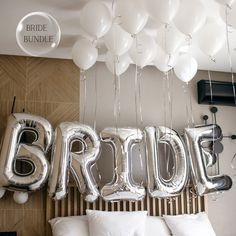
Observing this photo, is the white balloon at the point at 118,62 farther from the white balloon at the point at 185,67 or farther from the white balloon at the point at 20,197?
the white balloon at the point at 20,197

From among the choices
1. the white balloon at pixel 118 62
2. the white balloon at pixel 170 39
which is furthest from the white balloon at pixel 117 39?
the white balloon at pixel 118 62

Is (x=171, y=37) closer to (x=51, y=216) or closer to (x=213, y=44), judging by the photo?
(x=213, y=44)

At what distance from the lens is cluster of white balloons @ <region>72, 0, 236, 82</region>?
7.53 ft

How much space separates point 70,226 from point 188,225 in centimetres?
99

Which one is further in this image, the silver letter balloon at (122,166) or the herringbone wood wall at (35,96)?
the herringbone wood wall at (35,96)

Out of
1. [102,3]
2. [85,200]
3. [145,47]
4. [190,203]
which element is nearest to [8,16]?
[102,3]

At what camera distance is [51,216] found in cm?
347

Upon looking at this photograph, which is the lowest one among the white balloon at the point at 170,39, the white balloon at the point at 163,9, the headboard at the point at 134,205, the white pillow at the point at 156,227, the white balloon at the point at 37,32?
the white pillow at the point at 156,227

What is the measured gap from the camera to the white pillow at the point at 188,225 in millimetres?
3338

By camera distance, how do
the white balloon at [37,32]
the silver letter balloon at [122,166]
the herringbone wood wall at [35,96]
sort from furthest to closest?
the herringbone wood wall at [35,96]
the silver letter balloon at [122,166]
the white balloon at [37,32]

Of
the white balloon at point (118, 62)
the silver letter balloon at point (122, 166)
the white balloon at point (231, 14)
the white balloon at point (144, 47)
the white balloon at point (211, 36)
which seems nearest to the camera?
the white balloon at point (231, 14)

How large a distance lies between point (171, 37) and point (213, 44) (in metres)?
0.28

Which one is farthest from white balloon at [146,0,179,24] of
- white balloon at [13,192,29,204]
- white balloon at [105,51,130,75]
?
white balloon at [13,192,29,204]

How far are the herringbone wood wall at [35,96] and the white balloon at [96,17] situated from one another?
1.28 meters
